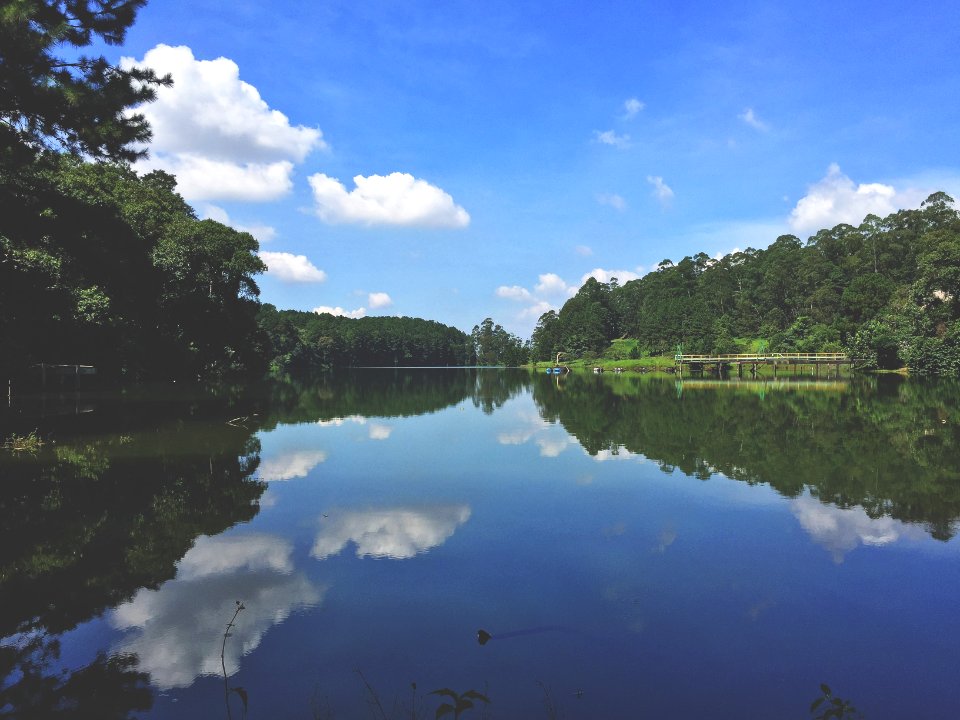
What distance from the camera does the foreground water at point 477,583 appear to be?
536cm

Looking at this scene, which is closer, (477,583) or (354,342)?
(477,583)

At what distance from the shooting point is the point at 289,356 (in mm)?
122625

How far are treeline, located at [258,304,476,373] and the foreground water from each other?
103211 mm

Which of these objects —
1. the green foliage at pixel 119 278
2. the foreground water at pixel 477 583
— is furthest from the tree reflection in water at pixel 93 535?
the green foliage at pixel 119 278

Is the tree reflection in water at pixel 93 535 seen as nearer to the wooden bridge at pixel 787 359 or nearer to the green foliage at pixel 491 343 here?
the wooden bridge at pixel 787 359

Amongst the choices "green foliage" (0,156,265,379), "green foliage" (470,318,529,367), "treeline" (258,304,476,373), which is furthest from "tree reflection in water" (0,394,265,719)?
"green foliage" (470,318,529,367)

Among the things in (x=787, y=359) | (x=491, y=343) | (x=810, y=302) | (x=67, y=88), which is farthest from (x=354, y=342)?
(x=67, y=88)

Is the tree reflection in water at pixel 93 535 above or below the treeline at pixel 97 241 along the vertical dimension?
below

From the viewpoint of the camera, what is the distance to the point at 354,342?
519 feet

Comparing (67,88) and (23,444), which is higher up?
(67,88)

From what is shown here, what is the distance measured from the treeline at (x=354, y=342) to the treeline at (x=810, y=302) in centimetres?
3803

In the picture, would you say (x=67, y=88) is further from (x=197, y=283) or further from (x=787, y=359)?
(x=787, y=359)

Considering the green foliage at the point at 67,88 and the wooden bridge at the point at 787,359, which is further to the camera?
the wooden bridge at the point at 787,359

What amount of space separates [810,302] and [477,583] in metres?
105
